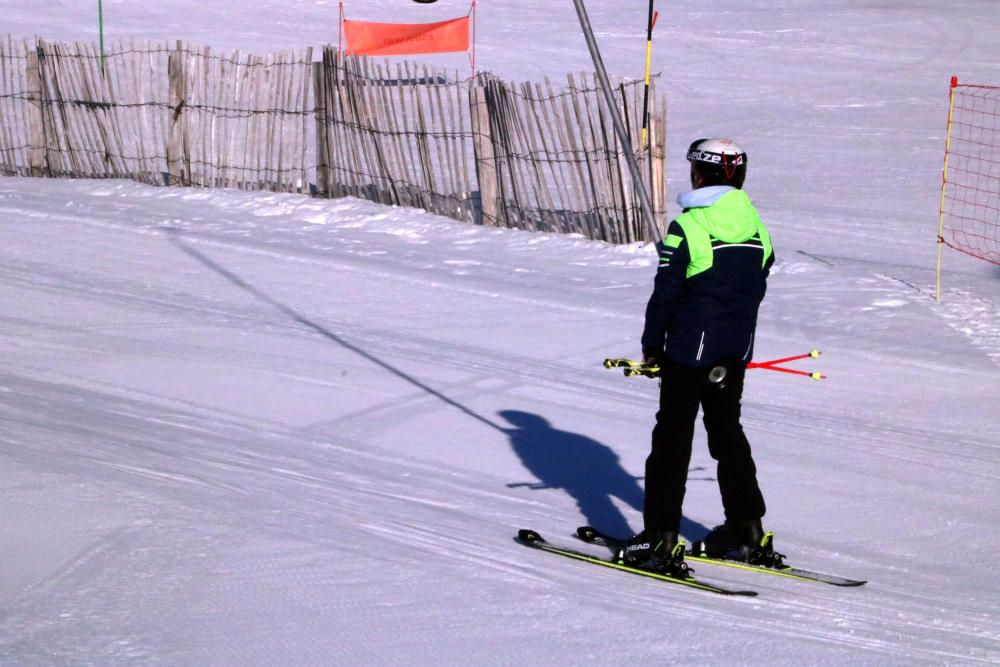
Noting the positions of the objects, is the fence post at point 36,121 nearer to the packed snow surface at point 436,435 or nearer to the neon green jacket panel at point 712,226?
the packed snow surface at point 436,435

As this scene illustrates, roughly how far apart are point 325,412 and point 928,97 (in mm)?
13412

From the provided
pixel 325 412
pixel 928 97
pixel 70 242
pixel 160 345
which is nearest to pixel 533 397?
pixel 325 412

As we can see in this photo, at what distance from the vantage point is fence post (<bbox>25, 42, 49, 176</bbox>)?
13531 millimetres

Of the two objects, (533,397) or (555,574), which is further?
(533,397)

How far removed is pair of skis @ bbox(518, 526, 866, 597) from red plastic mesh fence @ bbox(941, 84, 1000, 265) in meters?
5.58

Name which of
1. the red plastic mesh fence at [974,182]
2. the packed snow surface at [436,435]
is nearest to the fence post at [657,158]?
the packed snow surface at [436,435]

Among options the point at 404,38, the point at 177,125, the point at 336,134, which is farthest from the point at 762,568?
the point at 404,38

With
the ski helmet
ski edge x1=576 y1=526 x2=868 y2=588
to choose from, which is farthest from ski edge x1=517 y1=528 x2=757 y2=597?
the ski helmet

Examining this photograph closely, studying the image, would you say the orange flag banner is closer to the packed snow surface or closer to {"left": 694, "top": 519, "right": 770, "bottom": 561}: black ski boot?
the packed snow surface

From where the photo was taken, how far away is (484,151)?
1109 cm

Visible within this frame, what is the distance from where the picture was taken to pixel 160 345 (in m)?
7.66

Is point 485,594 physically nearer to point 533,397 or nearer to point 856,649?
point 856,649

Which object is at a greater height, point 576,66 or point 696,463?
point 576,66

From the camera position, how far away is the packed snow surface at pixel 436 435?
388cm
